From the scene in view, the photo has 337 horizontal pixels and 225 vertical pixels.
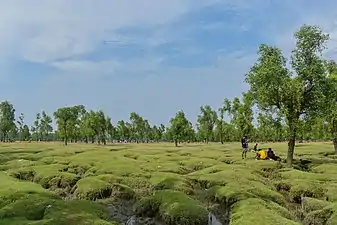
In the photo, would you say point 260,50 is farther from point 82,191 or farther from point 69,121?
point 69,121

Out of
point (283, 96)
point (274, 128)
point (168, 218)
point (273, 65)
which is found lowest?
point (168, 218)

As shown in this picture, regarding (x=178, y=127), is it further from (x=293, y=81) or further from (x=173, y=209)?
(x=173, y=209)

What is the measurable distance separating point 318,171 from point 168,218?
2457 centimetres

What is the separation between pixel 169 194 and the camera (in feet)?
101

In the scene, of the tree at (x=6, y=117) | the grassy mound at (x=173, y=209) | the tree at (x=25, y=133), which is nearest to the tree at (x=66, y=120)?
the tree at (x=6, y=117)

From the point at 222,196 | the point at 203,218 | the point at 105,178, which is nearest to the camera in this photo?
the point at 203,218

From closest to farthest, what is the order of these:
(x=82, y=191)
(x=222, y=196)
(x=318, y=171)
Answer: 1. (x=222, y=196)
2. (x=82, y=191)
3. (x=318, y=171)

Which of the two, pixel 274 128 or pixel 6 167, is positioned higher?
pixel 274 128

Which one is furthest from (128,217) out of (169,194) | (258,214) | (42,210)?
(258,214)

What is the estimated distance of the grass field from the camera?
25.5 meters

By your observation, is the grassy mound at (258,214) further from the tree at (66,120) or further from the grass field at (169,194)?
the tree at (66,120)

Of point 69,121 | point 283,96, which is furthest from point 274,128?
point 69,121

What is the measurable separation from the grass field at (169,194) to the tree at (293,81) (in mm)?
6687

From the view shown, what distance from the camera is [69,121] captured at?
441 feet
